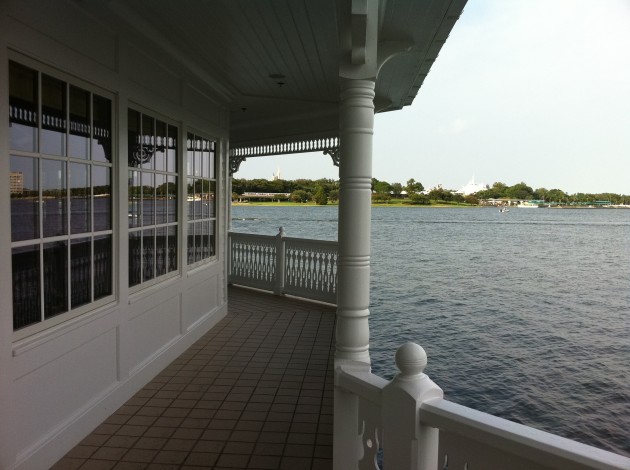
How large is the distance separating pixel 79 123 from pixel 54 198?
1.76 ft

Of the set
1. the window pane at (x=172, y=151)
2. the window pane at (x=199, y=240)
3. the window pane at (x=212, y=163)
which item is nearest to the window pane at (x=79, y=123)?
the window pane at (x=172, y=151)

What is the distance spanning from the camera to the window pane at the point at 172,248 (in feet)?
15.7

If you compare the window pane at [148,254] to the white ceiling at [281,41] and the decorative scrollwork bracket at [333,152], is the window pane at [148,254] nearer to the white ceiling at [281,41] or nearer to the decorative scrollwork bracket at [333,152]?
the white ceiling at [281,41]

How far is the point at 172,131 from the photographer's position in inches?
A: 189

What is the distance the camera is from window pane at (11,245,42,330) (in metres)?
A: 2.54

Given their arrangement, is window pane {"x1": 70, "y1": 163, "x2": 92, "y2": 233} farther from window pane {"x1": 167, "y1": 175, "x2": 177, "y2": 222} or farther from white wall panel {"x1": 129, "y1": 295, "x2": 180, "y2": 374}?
window pane {"x1": 167, "y1": 175, "x2": 177, "y2": 222}

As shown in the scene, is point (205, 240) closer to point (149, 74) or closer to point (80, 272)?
point (149, 74)

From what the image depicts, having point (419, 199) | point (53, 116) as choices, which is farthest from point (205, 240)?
point (419, 199)

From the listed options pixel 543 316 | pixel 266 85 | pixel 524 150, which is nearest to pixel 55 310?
pixel 266 85

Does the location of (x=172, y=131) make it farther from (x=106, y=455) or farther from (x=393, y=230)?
(x=393, y=230)

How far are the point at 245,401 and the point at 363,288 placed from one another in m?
1.83

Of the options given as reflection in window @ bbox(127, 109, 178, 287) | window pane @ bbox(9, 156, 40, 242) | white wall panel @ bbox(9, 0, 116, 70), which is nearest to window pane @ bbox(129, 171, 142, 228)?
reflection in window @ bbox(127, 109, 178, 287)

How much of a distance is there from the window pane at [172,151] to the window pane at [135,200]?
2.32 feet

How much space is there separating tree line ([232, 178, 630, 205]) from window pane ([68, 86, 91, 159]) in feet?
69.9
